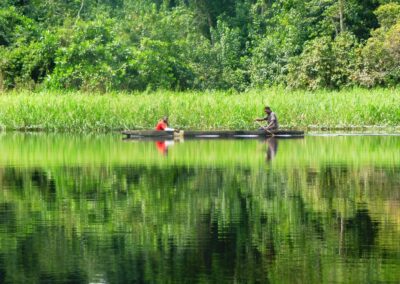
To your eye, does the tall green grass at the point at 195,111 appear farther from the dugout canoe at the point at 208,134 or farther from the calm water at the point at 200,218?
the calm water at the point at 200,218

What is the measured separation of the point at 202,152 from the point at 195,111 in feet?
28.8

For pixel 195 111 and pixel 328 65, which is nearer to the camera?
pixel 195 111

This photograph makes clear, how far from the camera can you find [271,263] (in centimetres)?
826

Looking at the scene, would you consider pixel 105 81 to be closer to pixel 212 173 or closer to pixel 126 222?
pixel 212 173

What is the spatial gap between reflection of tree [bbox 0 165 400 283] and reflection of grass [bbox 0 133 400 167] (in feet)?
7.40

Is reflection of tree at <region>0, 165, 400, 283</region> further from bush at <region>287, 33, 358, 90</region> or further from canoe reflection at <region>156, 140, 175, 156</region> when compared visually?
bush at <region>287, 33, 358, 90</region>

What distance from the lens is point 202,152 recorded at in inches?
814

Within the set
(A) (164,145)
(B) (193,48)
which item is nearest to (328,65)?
(B) (193,48)

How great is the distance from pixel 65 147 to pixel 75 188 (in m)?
8.32

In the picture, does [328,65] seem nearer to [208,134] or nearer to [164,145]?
[208,134]

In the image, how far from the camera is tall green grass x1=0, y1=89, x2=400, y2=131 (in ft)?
95.5

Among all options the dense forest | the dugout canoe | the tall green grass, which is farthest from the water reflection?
the dense forest

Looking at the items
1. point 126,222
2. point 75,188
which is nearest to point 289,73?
point 75,188

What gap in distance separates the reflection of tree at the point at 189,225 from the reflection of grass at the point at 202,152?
2257 millimetres
